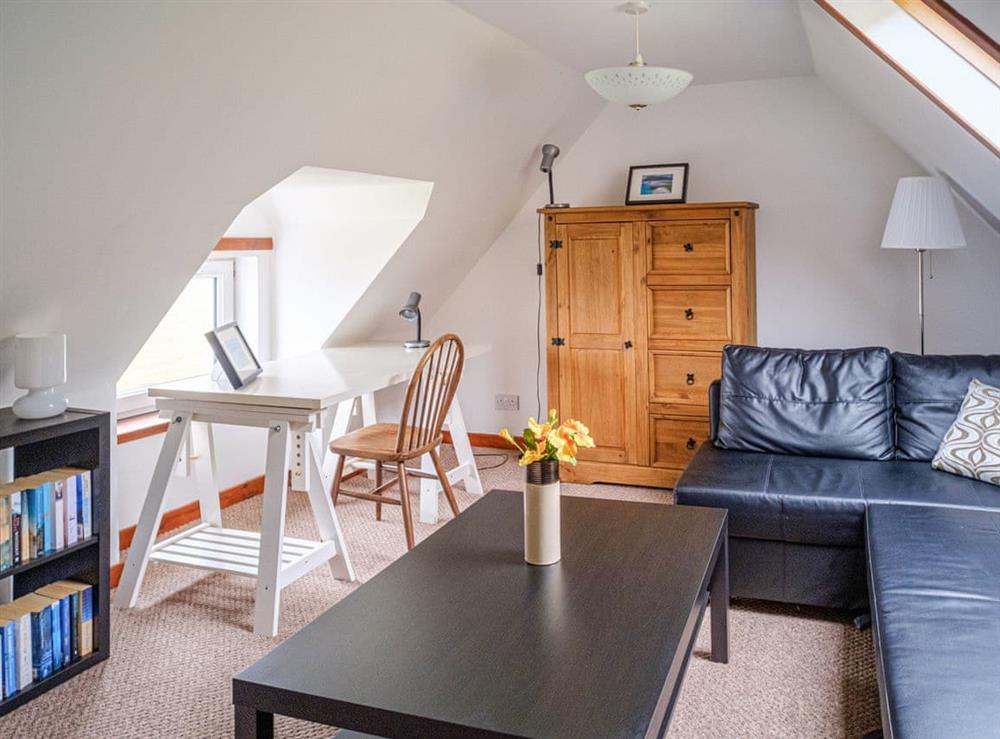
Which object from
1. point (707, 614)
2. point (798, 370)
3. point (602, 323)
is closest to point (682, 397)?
point (602, 323)

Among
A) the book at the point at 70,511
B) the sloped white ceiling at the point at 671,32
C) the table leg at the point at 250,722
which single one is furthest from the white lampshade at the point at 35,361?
the sloped white ceiling at the point at 671,32

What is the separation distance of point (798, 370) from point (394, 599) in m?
2.16

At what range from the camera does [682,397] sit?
14.0 feet

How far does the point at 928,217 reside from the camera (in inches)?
146

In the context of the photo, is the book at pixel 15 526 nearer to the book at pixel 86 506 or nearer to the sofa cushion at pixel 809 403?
the book at pixel 86 506

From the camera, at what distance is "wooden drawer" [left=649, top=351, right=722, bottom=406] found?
4.21m

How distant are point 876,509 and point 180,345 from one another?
10.1 feet

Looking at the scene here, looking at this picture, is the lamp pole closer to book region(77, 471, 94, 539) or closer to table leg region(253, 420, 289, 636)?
table leg region(253, 420, 289, 636)

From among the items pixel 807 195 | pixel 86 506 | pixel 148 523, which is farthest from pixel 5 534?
pixel 807 195

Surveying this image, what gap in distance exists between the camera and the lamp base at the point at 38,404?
99.0 inches

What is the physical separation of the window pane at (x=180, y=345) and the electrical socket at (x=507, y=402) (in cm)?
180

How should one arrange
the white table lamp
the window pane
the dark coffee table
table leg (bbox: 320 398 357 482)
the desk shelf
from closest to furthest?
the dark coffee table → the white table lamp → the desk shelf → the window pane → table leg (bbox: 320 398 357 482)

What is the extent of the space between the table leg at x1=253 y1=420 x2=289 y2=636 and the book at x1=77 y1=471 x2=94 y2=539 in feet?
1.74

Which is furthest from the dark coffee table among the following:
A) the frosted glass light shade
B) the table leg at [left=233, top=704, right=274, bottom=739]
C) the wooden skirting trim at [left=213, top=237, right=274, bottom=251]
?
the wooden skirting trim at [left=213, top=237, right=274, bottom=251]
